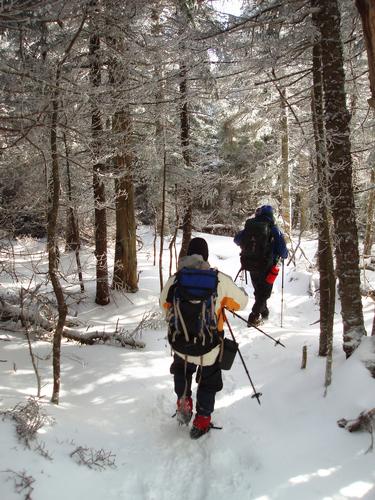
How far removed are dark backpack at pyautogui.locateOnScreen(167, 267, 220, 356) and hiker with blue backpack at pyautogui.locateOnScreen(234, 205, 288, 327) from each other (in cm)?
303

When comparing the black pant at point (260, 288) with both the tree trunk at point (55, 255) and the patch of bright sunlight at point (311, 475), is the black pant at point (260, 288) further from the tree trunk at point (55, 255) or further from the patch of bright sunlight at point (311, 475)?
the patch of bright sunlight at point (311, 475)

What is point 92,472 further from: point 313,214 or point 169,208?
point 169,208

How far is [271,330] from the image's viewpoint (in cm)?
752

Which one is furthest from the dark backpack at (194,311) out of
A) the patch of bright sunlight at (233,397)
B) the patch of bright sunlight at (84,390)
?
the patch of bright sunlight at (84,390)

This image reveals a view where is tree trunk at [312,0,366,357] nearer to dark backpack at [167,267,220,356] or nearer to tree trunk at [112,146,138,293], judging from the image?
dark backpack at [167,267,220,356]

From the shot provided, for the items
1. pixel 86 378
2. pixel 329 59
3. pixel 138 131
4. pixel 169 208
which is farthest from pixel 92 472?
pixel 169 208

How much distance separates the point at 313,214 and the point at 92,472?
3.99 meters

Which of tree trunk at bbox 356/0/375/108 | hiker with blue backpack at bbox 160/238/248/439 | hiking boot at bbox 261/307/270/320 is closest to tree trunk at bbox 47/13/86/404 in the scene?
hiker with blue backpack at bbox 160/238/248/439

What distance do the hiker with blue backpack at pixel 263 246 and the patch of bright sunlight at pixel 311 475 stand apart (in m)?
3.51

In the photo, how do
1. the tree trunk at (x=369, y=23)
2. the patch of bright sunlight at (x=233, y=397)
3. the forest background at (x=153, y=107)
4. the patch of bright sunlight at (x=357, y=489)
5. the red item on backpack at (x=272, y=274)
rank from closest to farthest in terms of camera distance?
the tree trunk at (x=369, y=23), the patch of bright sunlight at (x=357, y=489), the forest background at (x=153, y=107), the patch of bright sunlight at (x=233, y=397), the red item on backpack at (x=272, y=274)

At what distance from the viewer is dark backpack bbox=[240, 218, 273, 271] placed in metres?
6.93

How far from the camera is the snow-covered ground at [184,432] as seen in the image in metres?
3.26

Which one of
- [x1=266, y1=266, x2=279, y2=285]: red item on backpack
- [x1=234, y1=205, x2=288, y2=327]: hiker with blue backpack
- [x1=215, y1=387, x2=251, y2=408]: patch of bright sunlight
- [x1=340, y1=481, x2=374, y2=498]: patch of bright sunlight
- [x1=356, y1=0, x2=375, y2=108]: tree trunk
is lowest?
[x1=215, y1=387, x2=251, y2=408]: patch of bright sunlight

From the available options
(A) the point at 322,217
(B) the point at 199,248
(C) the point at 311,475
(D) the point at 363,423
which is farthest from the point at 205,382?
(A) the point at 322,217
